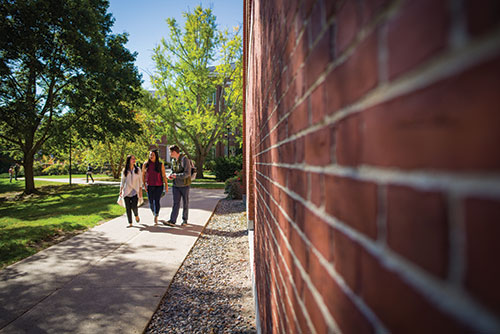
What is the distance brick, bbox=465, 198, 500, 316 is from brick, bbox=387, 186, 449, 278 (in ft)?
0.10

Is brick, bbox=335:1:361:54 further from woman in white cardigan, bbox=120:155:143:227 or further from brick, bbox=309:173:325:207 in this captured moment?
woman in white cardigan, bbox=120:155:143:227

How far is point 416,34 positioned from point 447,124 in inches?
5.1

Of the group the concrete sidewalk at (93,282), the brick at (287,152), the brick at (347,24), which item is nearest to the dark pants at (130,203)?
the concrete sidewalk at (93,282)

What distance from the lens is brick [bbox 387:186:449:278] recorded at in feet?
1.12

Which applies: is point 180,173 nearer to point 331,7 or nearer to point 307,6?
point 307,6

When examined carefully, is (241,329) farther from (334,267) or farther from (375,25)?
(375,25)

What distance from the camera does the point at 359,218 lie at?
54 cm

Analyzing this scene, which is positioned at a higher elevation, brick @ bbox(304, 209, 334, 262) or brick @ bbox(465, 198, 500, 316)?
brick @ bbox(465, 198, 500, 316)

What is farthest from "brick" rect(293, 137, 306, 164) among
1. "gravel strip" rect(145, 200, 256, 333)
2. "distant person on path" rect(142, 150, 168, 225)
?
"distant person on path" rect(142, 150, 168, 225)

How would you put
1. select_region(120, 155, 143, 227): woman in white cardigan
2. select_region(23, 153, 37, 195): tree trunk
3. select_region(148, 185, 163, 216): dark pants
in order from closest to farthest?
1. select_region(120, 155, 143, 227): woman in white cardigan
2. select_region(148, 185, 163, 216): dark pants
3. select_region(23, 153, 37, 195): tree trunk

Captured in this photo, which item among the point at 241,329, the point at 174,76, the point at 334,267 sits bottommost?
the point at 241,329

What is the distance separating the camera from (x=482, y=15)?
288 mm

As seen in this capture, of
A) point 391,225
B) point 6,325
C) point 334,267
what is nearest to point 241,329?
point 6,325

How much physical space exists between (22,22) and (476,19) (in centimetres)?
2159
